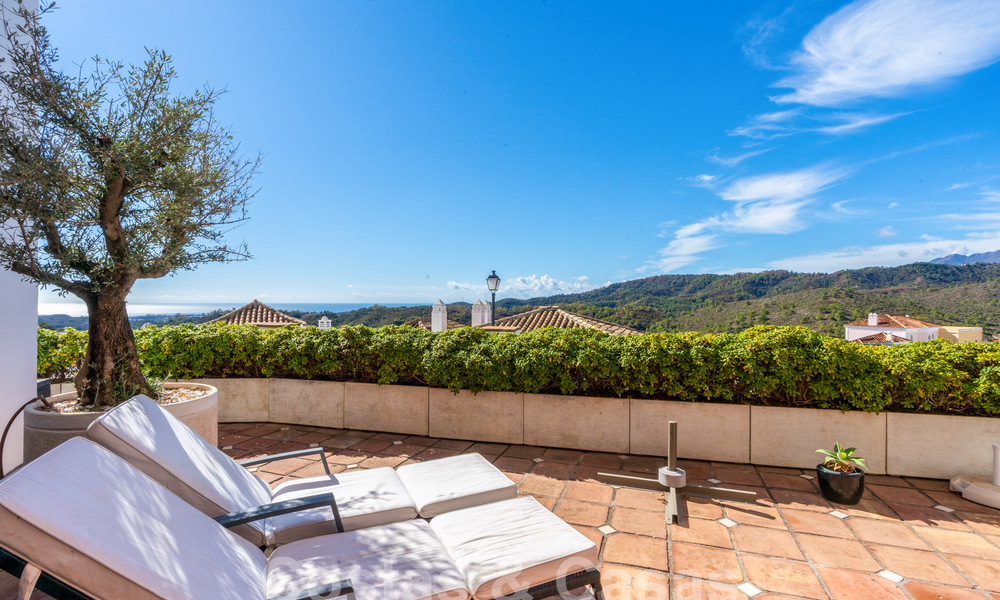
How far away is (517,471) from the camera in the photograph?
4.20m

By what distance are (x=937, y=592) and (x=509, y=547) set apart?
242 cm

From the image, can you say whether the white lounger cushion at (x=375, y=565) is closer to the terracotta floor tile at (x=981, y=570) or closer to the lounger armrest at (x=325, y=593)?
the lounger armrest at (x=325, y=593)

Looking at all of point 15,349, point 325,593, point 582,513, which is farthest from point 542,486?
point 15,349

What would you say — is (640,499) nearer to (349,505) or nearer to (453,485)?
(453,485)

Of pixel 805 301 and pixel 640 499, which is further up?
pixel 805 301

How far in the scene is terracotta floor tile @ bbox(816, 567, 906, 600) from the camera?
236 cm

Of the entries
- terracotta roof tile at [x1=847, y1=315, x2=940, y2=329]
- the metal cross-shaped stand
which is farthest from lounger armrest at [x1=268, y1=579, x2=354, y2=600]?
terracotta roof tile at [x1=847, y1=315, x2=940, y2=329]

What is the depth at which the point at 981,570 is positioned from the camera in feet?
8.59

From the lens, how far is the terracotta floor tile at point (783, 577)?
94.7 inches

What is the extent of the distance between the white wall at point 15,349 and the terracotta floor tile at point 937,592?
649cm

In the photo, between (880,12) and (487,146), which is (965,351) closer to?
(880,12)

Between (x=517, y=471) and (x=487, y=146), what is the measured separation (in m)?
17.3

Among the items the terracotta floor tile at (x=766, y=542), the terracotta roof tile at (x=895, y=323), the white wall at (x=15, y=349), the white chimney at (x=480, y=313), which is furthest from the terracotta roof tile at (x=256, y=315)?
the terracotta roof tile at (x=895, y=323)

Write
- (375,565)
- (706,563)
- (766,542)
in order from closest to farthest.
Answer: (375,565)
(706,563)
(766,542)
